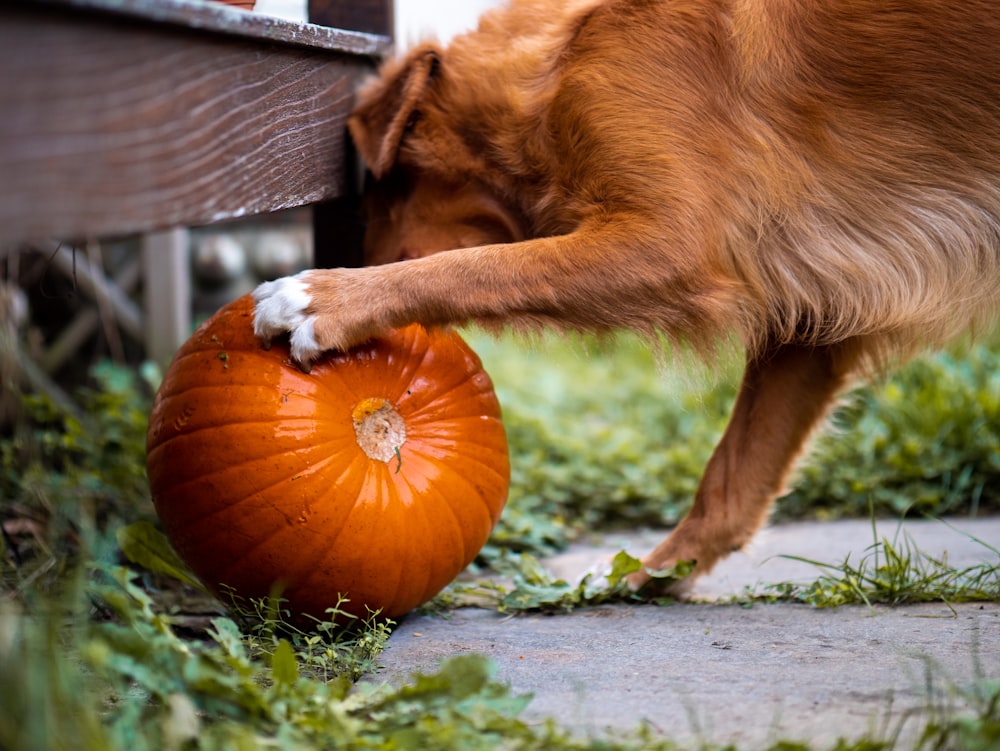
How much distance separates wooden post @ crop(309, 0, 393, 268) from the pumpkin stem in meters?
0.94

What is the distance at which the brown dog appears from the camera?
255 centimetres

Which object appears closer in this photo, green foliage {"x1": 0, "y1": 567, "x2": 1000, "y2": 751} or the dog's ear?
green foliage {"x1": 0, "y1": 567, "x2": 1000, "y2": 751}

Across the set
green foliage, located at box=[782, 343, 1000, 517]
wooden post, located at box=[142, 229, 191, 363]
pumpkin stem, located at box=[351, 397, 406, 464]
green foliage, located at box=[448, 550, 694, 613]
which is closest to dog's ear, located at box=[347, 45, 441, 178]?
pumpkin stem, located at box=[351, 397, 406, 464]

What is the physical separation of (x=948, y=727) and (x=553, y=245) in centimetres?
143

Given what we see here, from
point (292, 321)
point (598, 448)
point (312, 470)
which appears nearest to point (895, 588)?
point (312, 470)

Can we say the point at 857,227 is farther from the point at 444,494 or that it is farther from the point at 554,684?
the point at 554,684

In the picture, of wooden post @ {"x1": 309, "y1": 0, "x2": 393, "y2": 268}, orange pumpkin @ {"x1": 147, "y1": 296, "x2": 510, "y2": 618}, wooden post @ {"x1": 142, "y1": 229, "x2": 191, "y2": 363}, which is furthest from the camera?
wooden post @ {"x1": 142, "y1": 229, "x2": 191, "y2": 363}

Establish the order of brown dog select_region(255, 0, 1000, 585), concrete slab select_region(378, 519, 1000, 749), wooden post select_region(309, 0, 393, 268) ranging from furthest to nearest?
wooden post select_region(309, 0, 393, 268) < brown dog select_region(255, 0, 1000, 585) < concrete slab select_region(378, 519, 1000, 749)

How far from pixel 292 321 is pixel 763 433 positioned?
1543 millimetres

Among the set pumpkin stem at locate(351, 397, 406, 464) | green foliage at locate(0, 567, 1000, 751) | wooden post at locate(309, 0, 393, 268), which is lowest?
green foliage at locate(0, 567, 1000, 751)

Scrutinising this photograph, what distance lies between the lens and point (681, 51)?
2688 mm

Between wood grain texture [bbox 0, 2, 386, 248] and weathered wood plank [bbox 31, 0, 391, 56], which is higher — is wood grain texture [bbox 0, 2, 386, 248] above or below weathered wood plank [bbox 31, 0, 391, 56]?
below

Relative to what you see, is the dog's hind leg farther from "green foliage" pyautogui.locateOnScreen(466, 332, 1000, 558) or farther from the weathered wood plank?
the weathered wood plank

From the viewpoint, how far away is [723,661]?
218 centimetres
